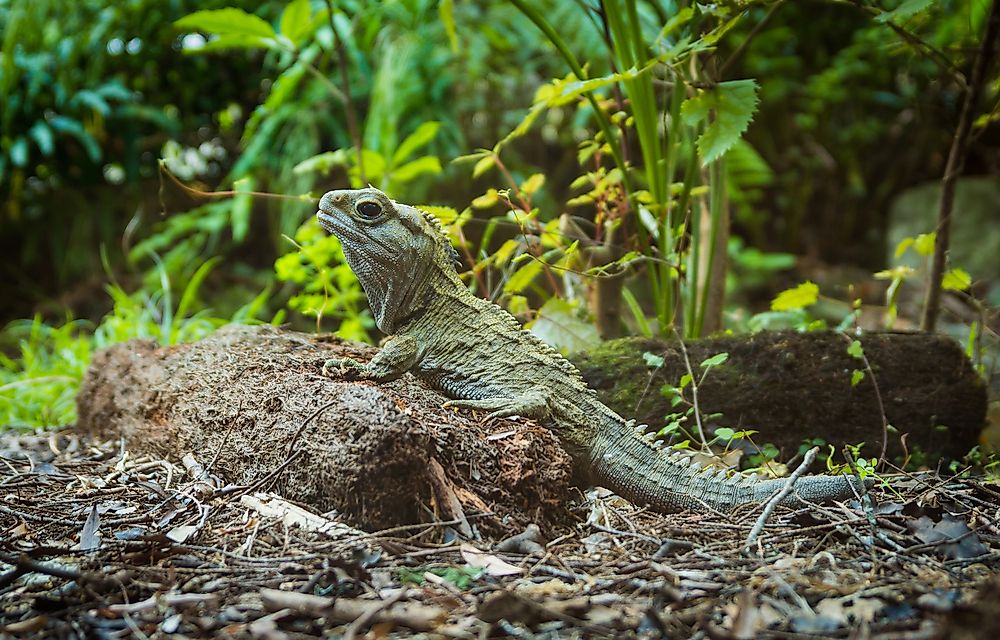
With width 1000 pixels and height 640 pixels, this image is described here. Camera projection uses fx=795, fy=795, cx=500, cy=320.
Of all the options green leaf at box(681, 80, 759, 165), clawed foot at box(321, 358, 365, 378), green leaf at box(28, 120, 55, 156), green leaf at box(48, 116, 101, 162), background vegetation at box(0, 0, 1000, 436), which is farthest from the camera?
green leaf at box(48, 116, 101, 162)

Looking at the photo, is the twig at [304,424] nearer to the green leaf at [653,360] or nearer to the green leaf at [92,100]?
the green leaf at [653,360]

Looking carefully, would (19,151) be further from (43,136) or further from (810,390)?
(810,390)

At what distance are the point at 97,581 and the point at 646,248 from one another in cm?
286

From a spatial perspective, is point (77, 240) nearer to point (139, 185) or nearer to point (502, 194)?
point (139, 185)

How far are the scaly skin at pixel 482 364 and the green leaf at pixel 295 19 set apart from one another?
1.85 meters

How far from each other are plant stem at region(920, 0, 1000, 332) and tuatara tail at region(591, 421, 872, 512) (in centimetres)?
209

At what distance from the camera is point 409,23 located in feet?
24.3

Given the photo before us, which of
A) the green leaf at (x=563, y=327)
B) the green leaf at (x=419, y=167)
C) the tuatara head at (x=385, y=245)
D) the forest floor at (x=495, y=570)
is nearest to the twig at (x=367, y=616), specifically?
the forest floor at (x=495, y=570)

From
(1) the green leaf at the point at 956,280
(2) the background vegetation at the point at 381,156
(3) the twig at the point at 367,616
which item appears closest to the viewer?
(3) the twig at the point at 367,616

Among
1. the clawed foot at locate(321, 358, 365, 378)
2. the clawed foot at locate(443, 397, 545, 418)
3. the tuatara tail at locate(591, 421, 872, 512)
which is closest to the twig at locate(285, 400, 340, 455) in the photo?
the clawed foot at locate(321, 358, 365, 378)

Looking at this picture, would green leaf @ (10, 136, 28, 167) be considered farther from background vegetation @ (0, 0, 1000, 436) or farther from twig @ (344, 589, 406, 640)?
twig @ (344, 589, 406, 640)

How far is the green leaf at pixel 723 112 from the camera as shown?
126 inches

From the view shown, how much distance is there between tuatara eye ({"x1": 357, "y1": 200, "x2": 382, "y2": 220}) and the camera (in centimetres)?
314

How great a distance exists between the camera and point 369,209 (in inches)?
124
